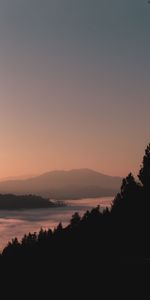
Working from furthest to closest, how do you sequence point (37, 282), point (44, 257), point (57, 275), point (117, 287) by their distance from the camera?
1. point (44, 257)
2. point (37, 282)
3. point (57, 275)
4. point (117, 287)

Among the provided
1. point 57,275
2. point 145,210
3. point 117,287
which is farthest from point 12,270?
point 117,287

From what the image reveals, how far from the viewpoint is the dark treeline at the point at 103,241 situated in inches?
2454

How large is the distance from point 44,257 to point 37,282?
1513 centimetres

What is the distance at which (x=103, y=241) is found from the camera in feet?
241

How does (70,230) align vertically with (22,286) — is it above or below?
above

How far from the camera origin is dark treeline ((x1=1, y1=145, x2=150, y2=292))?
6234cm

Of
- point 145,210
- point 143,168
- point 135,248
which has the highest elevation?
point 143,168

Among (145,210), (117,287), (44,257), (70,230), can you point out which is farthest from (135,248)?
(70,230)

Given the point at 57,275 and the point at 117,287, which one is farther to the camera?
the point at 57,275

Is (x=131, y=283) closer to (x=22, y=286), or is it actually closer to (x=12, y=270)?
(x=22, y=286)

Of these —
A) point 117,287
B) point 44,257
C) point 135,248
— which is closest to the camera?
point 117,287

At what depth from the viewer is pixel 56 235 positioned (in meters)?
103

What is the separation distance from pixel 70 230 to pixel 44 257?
426 inches

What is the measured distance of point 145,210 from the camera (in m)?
71.8
